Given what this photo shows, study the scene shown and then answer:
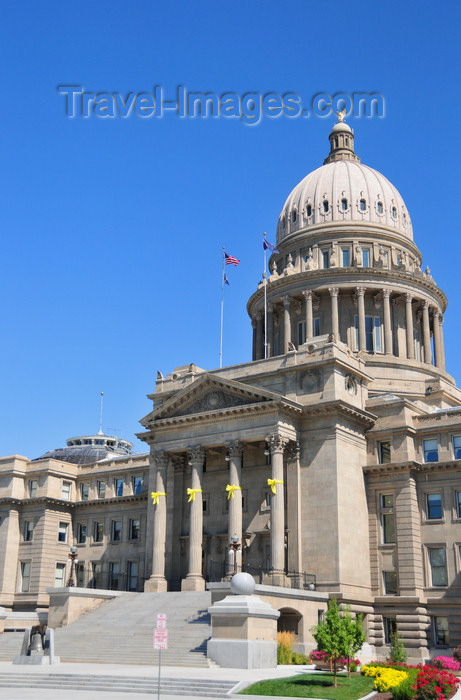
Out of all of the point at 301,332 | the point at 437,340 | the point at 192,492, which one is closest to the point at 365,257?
the point at 301,332

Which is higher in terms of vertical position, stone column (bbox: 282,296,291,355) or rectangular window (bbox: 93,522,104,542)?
stone column (bbox: 282,296,291,355)

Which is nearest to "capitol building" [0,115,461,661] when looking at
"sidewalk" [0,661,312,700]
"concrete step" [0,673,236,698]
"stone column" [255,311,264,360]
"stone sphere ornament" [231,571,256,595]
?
"stone column" [255,311,264,360]

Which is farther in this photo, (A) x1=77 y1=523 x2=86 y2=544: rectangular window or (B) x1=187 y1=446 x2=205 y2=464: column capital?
(A) x1=77 y1=523 x2=86 y2=544: rectangular window

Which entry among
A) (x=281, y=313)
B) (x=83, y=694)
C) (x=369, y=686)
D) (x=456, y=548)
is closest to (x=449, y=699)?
(x=369, y=686)

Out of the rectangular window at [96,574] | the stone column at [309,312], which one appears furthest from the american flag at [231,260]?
the rectangular window at [96,574]

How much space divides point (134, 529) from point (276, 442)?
74.2 ft

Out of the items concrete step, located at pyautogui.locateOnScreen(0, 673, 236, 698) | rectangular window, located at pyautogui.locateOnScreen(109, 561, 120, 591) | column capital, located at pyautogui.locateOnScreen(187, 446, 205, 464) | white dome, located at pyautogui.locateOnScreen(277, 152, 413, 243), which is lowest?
concrete step, located at pyautogui.locateOnScreen(0, 673, 236, 698)

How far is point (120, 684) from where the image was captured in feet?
110

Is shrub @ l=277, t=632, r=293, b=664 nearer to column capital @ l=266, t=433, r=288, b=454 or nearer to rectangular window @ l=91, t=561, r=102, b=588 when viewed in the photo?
column capital @ l=266, t=433, r=288, b=454

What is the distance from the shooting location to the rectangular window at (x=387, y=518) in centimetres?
5816

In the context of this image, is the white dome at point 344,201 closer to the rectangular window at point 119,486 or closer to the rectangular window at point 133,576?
the rectangular window at point 119,486

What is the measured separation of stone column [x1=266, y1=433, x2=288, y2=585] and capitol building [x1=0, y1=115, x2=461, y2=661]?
95 mm

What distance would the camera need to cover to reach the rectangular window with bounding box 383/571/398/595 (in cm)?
5691

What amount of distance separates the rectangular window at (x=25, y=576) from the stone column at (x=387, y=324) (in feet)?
122
